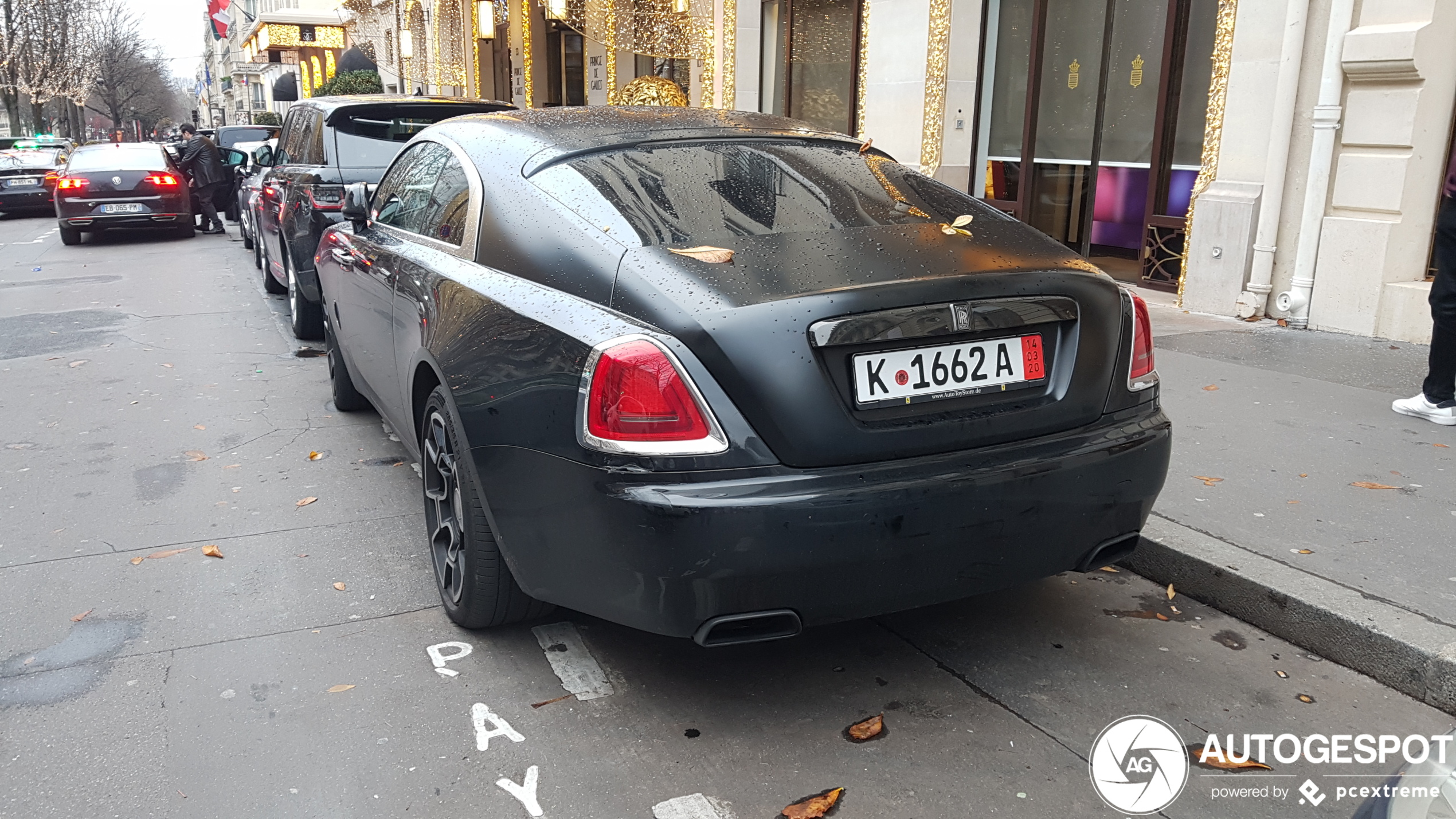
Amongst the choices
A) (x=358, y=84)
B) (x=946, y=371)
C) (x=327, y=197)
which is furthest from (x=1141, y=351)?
(x=358, y=84)

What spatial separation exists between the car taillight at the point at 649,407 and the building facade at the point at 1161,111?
256 inches

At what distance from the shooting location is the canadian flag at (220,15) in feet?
225

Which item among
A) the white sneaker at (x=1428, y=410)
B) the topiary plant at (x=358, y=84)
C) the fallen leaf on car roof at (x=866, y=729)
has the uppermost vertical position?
the topiary plant at (x=358, y=84)

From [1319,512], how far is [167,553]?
4485 mm

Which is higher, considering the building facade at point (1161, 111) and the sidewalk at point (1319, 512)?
the building facade at point (1161, 111)

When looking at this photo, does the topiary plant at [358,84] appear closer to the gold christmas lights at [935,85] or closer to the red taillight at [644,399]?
the gold christmas lights at [935,85]

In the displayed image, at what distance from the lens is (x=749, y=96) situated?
1543cm

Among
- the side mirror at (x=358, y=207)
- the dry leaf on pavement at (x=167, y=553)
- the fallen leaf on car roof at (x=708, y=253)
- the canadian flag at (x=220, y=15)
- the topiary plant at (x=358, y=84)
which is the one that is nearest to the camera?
the fallen leaf on car roof at (x=708, y=253)

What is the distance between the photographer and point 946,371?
293cm

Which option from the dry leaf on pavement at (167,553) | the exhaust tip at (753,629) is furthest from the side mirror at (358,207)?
the exhaust tip at (753,629)

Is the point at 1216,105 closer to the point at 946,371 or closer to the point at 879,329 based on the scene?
the point at 946,371

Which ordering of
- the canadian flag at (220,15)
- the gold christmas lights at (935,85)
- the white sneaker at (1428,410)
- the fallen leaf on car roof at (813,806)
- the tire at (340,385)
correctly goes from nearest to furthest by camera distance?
the fallen leaf on car roof at (813,806) < the white sneaker at (1428,410) < the tire at (340,385) < the gold christmas lights at (935,85) < the canadian flag at (220,15)

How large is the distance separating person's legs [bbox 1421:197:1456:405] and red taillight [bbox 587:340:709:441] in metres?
4.45

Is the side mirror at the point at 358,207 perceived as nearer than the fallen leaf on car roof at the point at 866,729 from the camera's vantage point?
No
